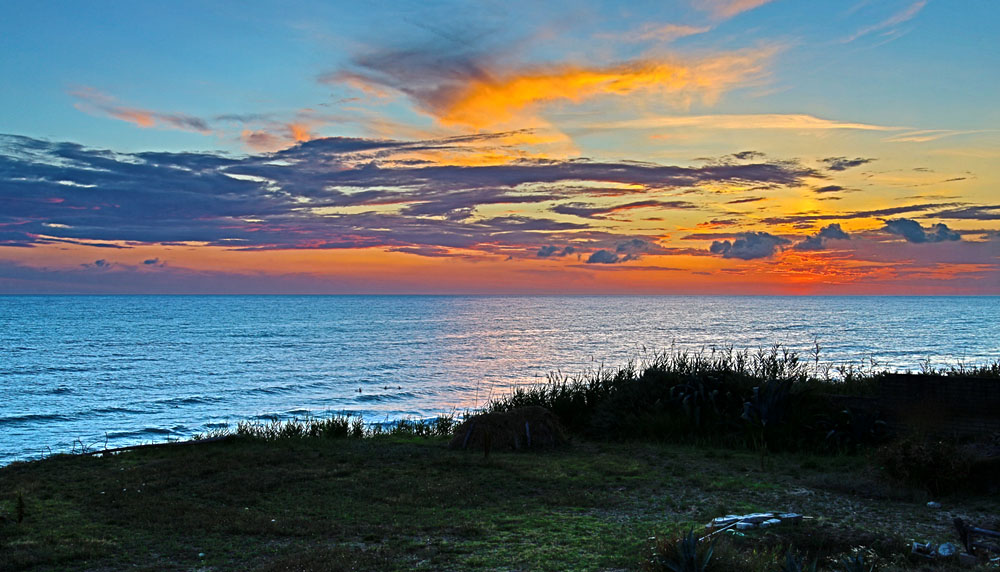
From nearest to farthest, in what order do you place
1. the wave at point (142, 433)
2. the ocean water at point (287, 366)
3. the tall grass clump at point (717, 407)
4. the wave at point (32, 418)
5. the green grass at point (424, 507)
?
the green grass at point (424, 507) < the tall grass clump at point (717, 407) < the wave at point (142, 433) < the wave at point (32, 418) < the ocean water at point (287, 366)

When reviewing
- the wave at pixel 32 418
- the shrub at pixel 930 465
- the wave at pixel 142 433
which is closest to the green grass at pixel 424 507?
the shrub at pixel 930 465

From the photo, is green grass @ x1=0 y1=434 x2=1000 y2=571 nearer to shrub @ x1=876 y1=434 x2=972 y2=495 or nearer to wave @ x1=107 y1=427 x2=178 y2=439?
shrub @ x1=876 y1=434 x2=972 y2=495

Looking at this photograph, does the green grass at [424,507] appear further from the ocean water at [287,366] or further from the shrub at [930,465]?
the ocean water at [287,366]

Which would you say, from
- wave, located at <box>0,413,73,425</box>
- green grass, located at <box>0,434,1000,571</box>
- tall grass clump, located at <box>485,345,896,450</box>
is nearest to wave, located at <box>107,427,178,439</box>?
wave, located at <box>0,413,73,425</box>

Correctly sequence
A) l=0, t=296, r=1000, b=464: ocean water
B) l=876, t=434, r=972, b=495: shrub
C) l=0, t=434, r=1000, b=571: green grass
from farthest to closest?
l=0, t=296, r=1000, b=464: ocean water < l=876, t=434, r=972, b=495: shrub < l=0, t=434, r=1000, b=571: green grass

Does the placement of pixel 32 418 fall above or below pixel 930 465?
below

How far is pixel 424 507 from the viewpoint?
8070 mm

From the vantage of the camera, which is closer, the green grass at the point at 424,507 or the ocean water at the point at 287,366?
the green grass at the point at 424,507

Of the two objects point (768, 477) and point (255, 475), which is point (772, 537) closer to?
point (768, 477)

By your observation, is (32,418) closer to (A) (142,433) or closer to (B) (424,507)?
(A) (142,433)

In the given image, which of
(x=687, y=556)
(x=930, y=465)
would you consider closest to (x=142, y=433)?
(x=930, y=465)

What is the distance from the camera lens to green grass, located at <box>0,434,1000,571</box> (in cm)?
616

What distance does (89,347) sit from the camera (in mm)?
54125

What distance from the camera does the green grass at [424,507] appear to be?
6.16m
